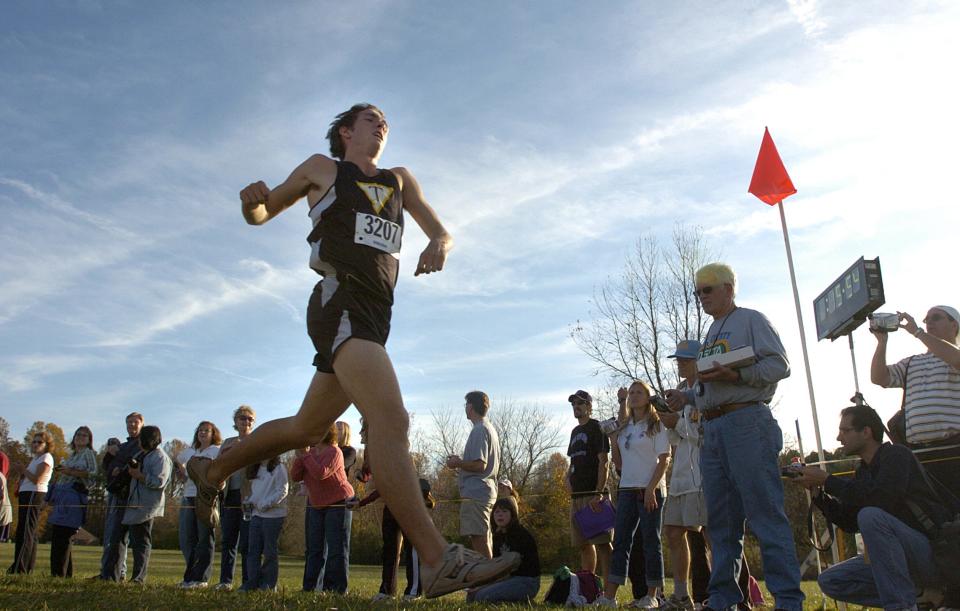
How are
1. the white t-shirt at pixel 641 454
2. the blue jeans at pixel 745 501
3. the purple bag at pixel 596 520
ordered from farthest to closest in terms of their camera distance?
the purple bag at pixel 596 520
the white t-shirt at pixel 641 454
the blue jeans at pixel 745 501

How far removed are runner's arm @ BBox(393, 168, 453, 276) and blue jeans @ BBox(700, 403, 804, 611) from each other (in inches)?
89.8

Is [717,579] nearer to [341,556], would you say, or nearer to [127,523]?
[341,556]

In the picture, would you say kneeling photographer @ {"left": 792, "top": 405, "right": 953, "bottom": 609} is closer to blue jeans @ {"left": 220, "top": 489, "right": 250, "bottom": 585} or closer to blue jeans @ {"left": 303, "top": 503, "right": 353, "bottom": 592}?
blue jeans @ {"left": 303, "top": 503, "right": 353, "bottom": 592}

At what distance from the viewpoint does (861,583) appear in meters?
5.01

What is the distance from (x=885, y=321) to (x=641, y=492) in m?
2.75

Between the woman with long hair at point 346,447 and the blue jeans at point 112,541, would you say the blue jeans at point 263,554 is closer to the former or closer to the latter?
the woman with long hair at point 346,447

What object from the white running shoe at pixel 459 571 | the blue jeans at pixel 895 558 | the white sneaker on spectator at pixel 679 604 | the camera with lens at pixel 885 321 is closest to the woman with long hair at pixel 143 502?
the white sneaker on spectator at pixel 679 604

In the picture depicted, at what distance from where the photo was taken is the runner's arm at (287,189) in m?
3.87

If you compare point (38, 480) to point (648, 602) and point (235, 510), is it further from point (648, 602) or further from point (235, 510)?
point (648, 602)

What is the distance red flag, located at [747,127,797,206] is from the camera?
29.4 feet

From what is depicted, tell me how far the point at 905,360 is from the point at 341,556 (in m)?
5.73

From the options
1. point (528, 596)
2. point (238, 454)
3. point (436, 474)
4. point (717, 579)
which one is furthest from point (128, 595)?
point (436, 474)

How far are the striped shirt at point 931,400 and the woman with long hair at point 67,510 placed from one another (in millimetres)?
9184

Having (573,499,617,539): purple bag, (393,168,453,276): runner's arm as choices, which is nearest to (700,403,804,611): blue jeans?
(393,168,453,276): runner's arm
